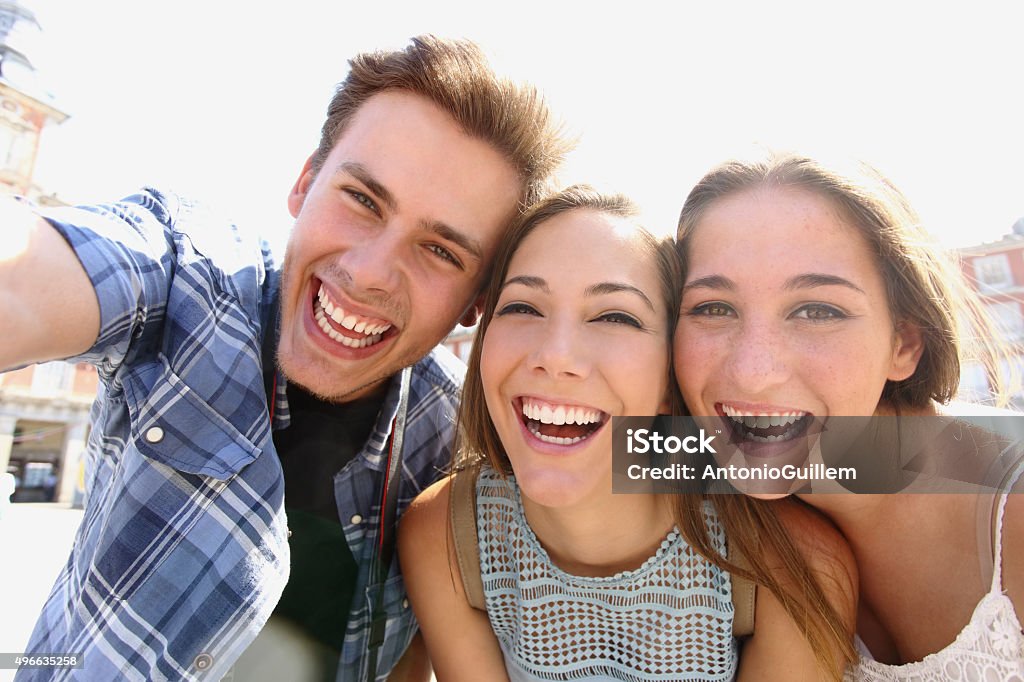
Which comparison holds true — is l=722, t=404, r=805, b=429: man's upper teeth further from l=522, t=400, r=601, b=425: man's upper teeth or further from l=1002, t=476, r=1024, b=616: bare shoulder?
l=1002, t=476, r=1024, b=616: bare shoulder

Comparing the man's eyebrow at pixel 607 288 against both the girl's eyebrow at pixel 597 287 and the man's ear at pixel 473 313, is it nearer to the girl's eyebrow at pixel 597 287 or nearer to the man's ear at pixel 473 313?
the girl's eyebrow at pixel 597 287

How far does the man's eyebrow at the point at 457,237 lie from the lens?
6.63 ft

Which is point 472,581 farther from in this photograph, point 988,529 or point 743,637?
point 988,529

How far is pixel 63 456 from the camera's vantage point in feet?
73.3

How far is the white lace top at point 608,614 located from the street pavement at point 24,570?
206 cm

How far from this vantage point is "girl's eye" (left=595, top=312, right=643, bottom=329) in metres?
1.82

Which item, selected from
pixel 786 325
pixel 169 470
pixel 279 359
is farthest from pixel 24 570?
pixel 786 325

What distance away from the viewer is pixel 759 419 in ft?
5.83

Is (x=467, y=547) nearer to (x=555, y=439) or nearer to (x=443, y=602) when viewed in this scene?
(x=443, y=602)

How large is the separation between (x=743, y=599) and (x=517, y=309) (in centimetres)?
124

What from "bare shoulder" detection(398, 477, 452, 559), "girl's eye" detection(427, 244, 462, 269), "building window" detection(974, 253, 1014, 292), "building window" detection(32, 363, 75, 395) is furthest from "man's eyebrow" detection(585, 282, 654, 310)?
"building window" detection(974, 253, 1014, 292)

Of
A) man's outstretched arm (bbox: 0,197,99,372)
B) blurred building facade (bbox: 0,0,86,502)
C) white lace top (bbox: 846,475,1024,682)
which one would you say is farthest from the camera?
blurred building facade (bbox: 0,0,86,502)

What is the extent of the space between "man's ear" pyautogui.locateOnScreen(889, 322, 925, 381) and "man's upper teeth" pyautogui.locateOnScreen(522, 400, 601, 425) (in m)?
1.01

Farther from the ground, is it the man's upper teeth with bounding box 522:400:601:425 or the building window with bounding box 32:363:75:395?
the man's upper teeth with bounding box 522:400:601:425
